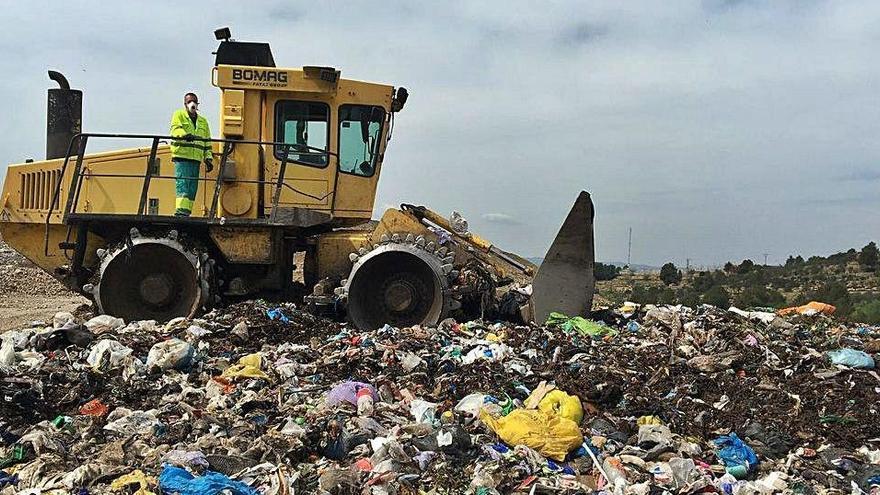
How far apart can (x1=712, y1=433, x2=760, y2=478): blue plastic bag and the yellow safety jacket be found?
6185mm

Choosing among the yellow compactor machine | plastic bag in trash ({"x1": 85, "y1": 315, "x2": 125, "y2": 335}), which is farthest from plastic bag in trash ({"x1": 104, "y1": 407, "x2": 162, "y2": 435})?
the yellow compactor machine

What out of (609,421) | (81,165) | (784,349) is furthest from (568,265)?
(81,165)

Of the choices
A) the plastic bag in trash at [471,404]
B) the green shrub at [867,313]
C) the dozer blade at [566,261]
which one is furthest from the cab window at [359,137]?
the green shrub at [867,313]

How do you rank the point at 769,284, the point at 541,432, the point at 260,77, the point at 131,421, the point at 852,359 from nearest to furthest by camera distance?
the point at 541,432, the point at 131,421, the point at 852,359, the point at 260,77, the point at 769,284

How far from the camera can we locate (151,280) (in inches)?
346

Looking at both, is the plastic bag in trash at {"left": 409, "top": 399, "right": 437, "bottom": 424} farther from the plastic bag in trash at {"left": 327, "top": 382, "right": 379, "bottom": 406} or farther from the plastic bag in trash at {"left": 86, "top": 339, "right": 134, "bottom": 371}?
the plastic bag in trash at {"left": 86, "top": 339, "right": 134, "bottom": 371}

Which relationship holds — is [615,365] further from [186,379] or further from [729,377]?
[186,379]

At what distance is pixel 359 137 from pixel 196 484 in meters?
5.92

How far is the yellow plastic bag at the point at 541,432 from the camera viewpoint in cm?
482

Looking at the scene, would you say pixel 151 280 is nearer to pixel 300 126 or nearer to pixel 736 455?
pixel 300 126

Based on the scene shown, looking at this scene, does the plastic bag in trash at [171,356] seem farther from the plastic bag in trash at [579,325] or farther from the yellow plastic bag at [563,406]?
the plastic bag in trash at [579,325]

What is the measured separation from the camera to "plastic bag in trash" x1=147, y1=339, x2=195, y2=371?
659 cm

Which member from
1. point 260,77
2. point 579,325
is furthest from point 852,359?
point 260,77

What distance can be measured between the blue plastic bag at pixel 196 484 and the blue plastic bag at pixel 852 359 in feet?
17.1
